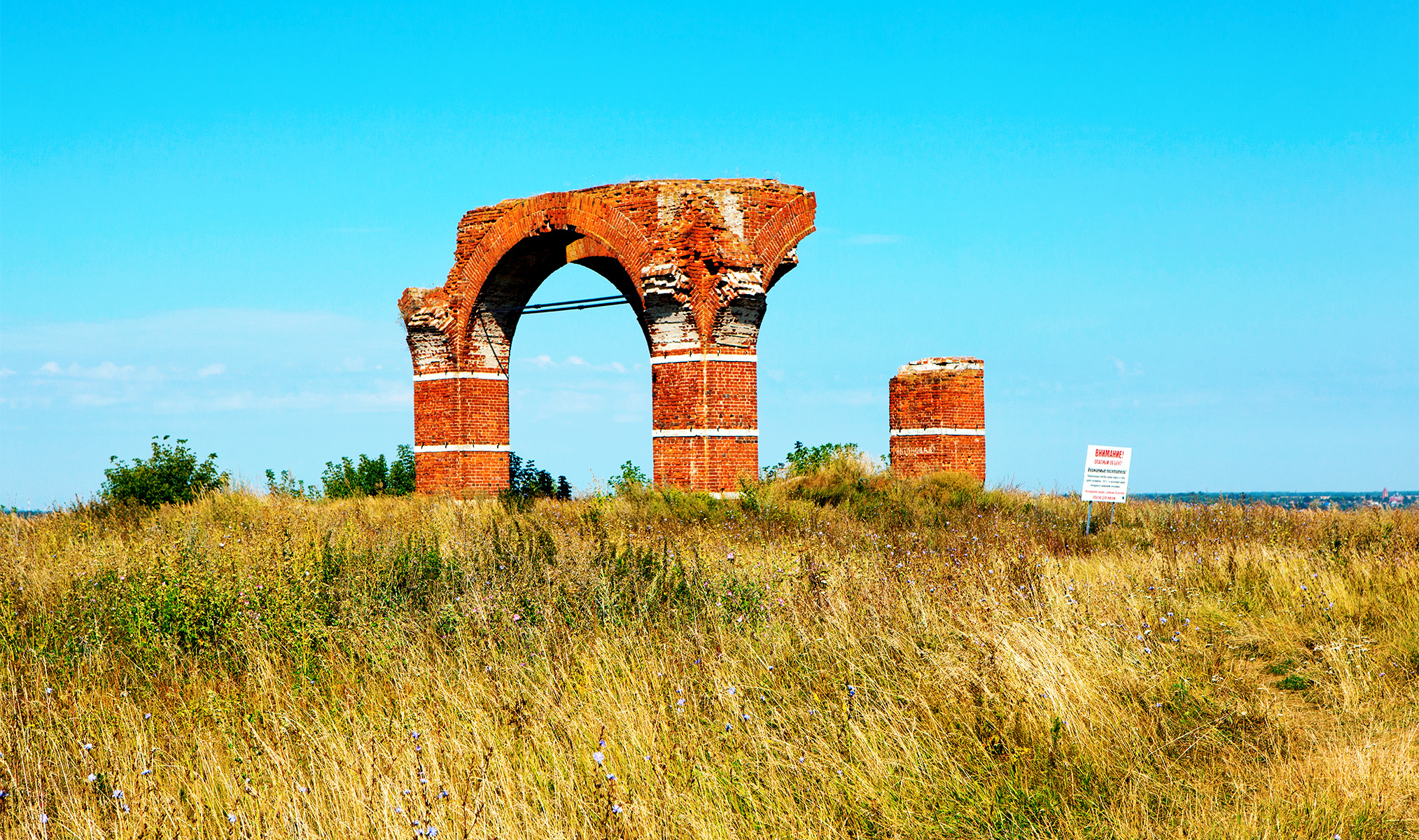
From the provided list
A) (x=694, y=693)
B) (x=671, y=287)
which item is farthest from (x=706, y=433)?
(x=694, y=693)

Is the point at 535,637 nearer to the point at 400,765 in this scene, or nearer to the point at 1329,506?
the point at 400,765

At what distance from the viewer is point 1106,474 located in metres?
14.6

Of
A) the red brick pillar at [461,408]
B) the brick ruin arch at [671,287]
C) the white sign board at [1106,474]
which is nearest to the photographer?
the white sign board at [1106,474]

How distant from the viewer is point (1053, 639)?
6.47 metres

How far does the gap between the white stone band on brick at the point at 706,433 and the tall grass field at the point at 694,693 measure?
7476mm

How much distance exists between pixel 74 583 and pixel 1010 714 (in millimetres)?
7597

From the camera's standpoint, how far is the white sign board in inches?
570

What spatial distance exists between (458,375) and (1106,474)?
11889 mm

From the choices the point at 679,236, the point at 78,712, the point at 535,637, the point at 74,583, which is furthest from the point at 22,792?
the point at 679,236

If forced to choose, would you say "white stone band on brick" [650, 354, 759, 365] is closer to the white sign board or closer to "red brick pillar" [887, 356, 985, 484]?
"red brick pillar" [887, 356, 985, 484]

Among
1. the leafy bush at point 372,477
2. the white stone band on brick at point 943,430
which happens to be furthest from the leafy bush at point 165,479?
the white stone band on brick at point 943,430

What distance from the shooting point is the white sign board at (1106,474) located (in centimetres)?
1448

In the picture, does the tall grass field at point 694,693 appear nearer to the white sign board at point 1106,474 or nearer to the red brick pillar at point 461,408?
the white sign board at point 1106,474

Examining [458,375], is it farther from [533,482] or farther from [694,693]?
[694,693]
